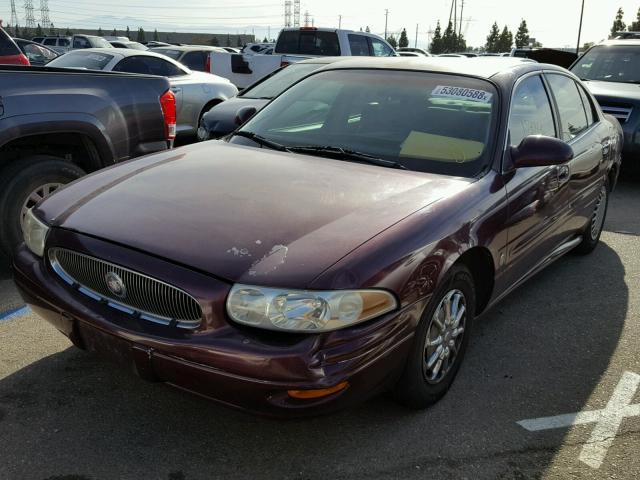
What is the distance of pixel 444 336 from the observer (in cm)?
291

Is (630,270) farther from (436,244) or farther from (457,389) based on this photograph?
(436,244)

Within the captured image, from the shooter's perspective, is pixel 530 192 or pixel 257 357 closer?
→ pixel 257 357

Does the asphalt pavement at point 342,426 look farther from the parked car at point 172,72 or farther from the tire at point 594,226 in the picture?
the parked car at point 172,72

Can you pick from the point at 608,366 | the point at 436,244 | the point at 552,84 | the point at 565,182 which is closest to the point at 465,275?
the point at 436,244

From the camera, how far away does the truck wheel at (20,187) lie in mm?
4188

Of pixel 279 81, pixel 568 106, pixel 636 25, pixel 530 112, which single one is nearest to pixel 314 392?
pixel 530 112

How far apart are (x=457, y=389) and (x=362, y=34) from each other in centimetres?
1063

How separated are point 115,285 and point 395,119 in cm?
184

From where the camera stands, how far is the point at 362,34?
12.6 m

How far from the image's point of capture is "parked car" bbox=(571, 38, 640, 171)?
7.82 metres

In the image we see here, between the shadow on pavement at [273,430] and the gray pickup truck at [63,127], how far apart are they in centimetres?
152

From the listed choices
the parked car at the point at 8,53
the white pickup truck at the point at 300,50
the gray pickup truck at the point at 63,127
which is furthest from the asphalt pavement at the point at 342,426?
the white pickup truck at the point at 300,50

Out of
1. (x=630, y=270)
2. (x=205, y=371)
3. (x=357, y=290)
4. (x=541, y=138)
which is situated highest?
(x=541, y=138)

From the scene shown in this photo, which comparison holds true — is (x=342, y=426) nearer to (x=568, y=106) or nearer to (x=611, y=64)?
(x=568, y=106)
